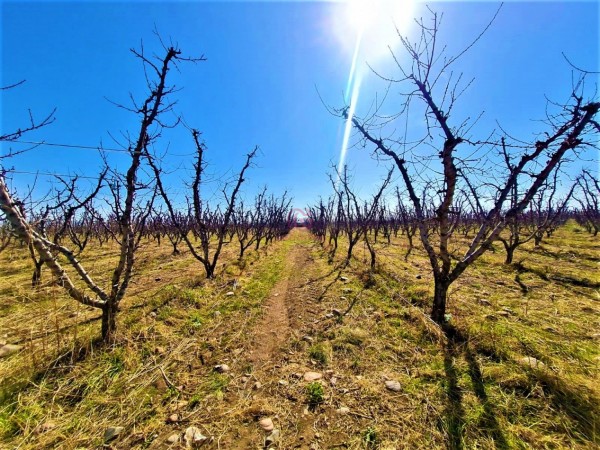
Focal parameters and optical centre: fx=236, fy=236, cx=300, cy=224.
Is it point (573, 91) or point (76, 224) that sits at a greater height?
point (573, 91)

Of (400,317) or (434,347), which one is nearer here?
(434,347)

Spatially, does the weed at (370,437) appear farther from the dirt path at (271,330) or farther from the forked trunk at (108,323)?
the forked trunk at (108,323)

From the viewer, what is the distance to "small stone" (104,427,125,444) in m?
2.47

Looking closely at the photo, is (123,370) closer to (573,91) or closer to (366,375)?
(366,375)

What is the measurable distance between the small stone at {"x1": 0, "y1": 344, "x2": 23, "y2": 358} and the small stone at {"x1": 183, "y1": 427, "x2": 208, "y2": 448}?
351 cm

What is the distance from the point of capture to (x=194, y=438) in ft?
8.27

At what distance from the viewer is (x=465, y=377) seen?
10.7 feet

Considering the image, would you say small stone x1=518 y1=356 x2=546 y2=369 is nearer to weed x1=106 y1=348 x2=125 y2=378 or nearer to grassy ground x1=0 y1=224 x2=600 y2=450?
grassy ground x1=0 y1=224 x2=600 y2=450

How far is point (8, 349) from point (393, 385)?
596 centimetres

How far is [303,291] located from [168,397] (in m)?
4.99

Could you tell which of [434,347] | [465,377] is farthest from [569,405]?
[434,347]

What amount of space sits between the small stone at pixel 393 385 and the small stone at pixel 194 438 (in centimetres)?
232

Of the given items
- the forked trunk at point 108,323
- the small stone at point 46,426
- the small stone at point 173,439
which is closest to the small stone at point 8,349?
the forked trunk at point 108,323

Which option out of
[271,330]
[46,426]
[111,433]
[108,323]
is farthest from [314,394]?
[108,323]
